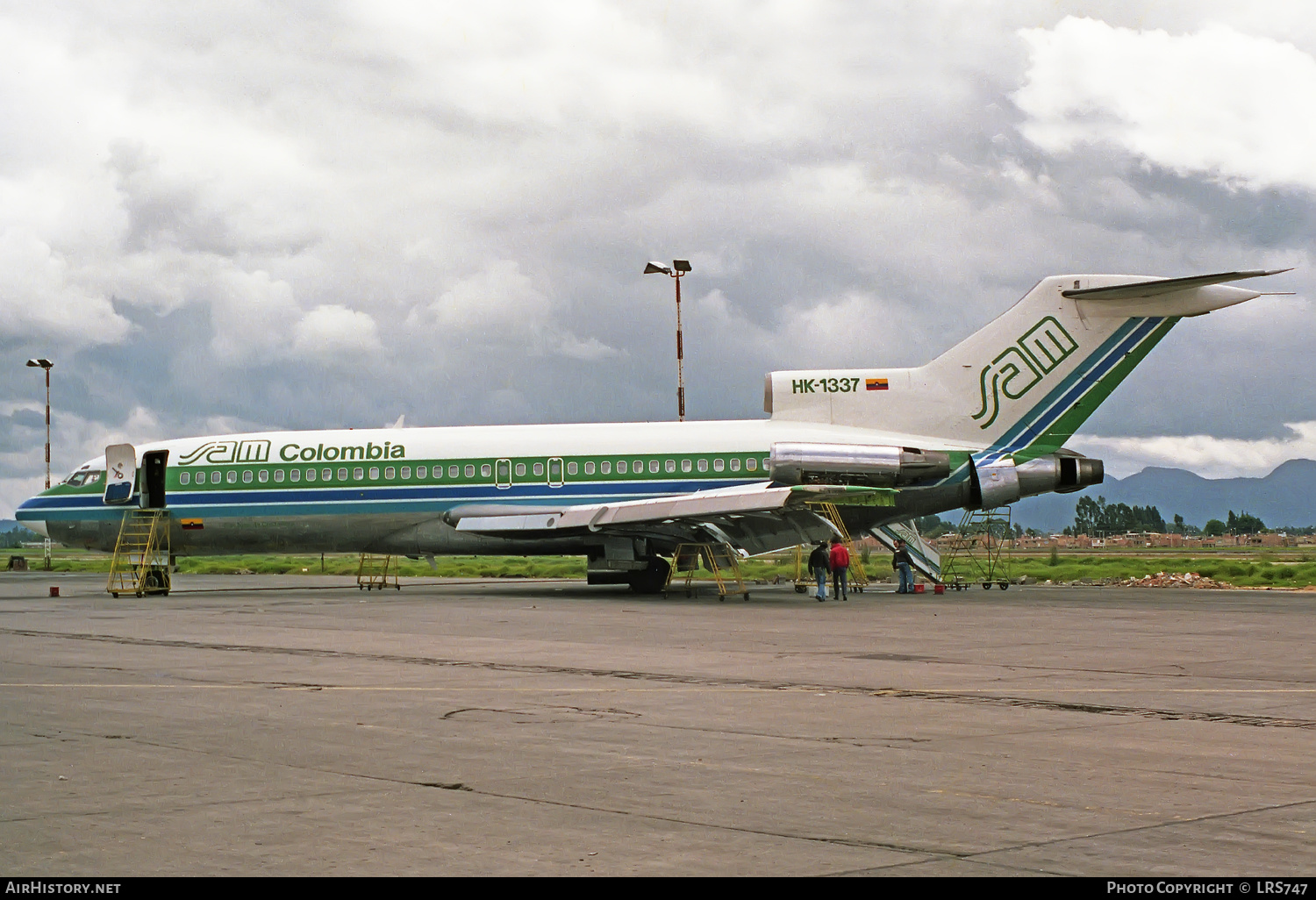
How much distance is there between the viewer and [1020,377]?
34812 mm

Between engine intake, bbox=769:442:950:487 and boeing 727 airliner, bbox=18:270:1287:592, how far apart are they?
0.16 ft

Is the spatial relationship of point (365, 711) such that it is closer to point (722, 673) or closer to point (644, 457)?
point (722, 673)

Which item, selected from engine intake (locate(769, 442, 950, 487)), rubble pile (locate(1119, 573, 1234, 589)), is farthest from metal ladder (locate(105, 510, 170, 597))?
rubble pile (locate(1119, 573, 1234, 589))

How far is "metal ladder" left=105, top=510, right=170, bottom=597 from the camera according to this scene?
36781 mm

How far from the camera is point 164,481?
121ft

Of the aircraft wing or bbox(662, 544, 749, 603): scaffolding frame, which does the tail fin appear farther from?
bbox(662, 544, 749, 603): scaffolding frame

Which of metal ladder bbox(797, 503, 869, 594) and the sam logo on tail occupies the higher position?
the sam logo on tail

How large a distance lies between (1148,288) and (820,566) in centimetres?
1061

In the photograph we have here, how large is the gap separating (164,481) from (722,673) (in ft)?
84.3

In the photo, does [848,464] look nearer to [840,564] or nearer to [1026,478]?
[840,564]

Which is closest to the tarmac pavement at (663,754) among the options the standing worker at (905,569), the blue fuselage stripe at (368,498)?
the blue fuselage stripe at (368,498)

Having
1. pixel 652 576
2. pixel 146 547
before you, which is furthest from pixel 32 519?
pixel 652 576
